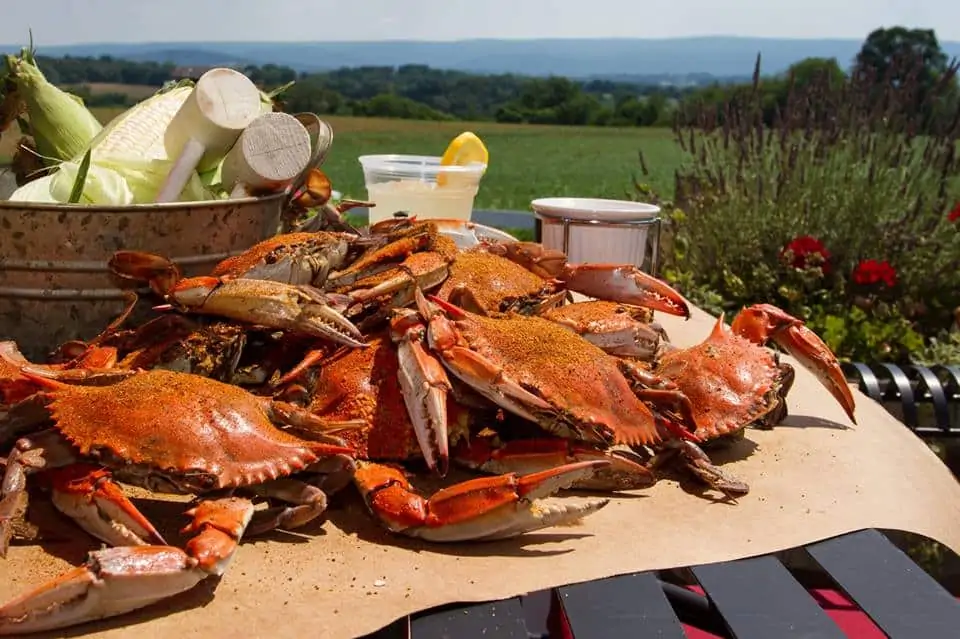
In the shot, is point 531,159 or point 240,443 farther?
point 531,159

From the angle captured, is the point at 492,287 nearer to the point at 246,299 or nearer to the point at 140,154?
the point at 246,299

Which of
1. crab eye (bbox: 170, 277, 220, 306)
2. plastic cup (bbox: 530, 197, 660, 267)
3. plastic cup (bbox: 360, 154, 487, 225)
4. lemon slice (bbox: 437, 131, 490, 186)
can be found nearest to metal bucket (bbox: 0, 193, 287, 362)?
crab eye (bbox: 170, 277, 220, 306)

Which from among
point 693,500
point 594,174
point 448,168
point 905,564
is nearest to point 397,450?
point 693,500

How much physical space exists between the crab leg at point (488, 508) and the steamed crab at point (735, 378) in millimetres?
494

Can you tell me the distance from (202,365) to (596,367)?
37.2 inches

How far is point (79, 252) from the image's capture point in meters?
2.45

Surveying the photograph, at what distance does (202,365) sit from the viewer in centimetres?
235

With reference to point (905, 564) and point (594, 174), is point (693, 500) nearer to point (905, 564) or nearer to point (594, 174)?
point (905, 564)

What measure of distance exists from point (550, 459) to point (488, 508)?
11.9 inches

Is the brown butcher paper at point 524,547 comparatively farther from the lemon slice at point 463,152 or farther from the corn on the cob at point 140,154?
the lemon slice at point 463,152

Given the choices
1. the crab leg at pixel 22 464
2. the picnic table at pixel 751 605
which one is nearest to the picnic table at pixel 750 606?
the picnic table at pixel 751 605

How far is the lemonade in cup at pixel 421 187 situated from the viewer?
4.03 meters

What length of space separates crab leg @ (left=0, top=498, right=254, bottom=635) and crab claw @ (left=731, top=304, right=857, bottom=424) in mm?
1812

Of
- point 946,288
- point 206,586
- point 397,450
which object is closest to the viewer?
point 206,586
